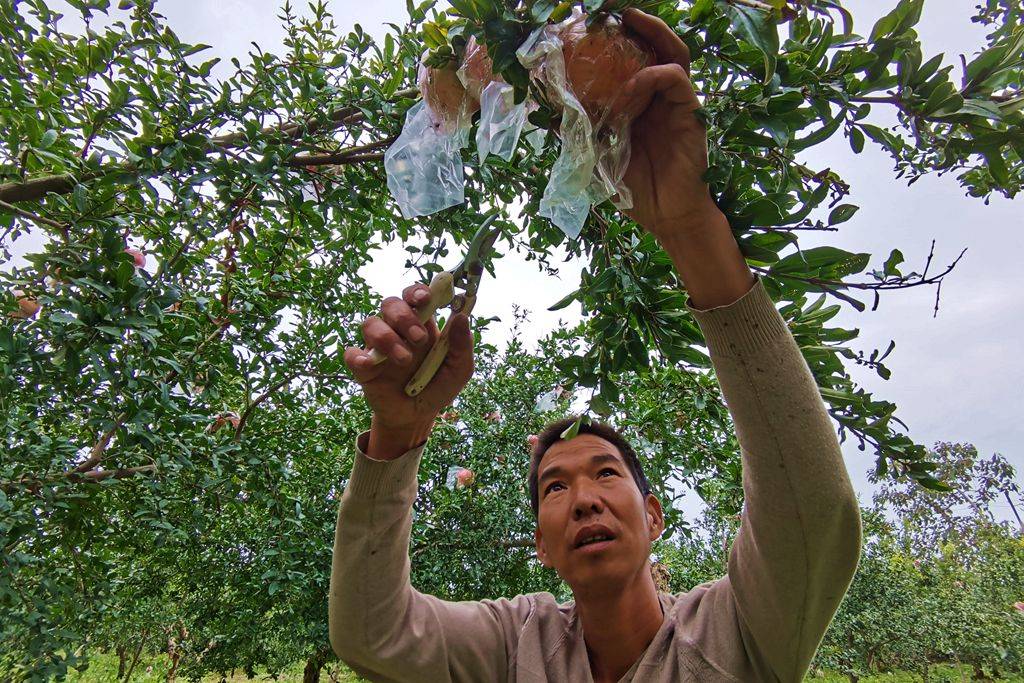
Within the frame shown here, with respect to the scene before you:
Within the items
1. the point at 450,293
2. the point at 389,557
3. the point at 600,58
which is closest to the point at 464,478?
the point at 389,557

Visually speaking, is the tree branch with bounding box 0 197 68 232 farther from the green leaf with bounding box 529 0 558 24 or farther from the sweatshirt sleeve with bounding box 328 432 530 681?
the green leaf with bounding box 529 0 558 24

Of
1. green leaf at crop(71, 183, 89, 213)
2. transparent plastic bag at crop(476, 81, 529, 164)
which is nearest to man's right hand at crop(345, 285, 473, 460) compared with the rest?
transparent plastic bag at crop(476, 81, 529, 164)

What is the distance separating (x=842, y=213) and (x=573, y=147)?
0.44 metres

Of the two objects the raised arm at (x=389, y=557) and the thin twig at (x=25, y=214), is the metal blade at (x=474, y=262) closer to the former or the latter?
the raised arm at (x=389, y=557)

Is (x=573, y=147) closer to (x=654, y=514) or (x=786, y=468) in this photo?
(x=786, y=468)

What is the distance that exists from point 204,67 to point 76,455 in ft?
6.82

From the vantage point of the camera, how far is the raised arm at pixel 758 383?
0.84 meters

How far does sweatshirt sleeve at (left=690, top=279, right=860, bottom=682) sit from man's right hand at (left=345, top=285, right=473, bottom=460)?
449 mm

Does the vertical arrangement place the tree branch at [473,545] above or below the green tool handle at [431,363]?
above

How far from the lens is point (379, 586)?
4.06ft

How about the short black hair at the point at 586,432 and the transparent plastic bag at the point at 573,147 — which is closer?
the transparent plastic bag at the point at 573,147

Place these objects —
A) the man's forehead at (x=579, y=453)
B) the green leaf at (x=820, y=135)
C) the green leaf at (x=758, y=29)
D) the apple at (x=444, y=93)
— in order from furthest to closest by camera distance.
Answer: the man's forehead at (x=579, y=453), the apple at (x=444, y=93), the green leaf at (x=820, y=135), the green leaf at (x=758, y=29)

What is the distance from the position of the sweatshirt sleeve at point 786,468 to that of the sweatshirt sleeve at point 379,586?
67 centimetres

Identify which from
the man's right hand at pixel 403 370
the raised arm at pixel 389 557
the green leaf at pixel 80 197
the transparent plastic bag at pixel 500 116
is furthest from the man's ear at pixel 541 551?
the green leaf at pixel 80 197
